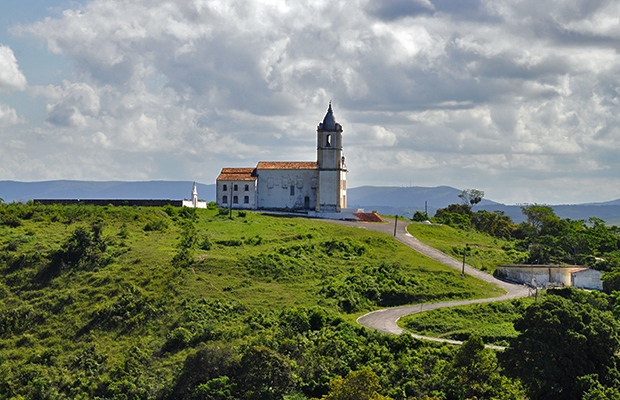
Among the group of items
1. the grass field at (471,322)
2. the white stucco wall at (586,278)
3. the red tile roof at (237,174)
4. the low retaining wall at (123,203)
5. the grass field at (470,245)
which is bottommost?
the grass field at (471,322)

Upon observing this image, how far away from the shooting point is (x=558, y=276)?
5509 centimetres

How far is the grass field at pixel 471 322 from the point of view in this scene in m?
38.3

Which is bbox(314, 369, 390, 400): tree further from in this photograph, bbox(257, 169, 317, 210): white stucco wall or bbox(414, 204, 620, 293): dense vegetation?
bbox(257, 169, 317, 210): white stucco wall

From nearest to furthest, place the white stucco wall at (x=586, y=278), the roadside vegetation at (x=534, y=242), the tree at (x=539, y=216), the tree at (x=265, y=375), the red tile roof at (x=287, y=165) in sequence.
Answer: the tree at (x=265, y=375) → the white stucco wall at (x=586, y=278) → the roadside vegetation at (x=534, y=242) → the red tile roof at (x=287, y=165) → the tree at (x=539, y=216)

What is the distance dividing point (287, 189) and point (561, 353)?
183 feet

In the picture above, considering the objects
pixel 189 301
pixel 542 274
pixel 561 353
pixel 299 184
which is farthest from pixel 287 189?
pixel 561 353

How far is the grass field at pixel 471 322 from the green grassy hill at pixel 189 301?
3.61 meters

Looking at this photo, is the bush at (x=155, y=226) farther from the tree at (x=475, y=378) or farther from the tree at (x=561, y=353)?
the tree at (x=561, y=353)

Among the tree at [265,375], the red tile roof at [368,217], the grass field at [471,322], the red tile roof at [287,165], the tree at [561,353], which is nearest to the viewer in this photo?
the tree at [561,353]

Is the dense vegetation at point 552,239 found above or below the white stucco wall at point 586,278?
above

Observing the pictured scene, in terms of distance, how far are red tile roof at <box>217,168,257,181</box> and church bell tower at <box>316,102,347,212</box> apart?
9014mm

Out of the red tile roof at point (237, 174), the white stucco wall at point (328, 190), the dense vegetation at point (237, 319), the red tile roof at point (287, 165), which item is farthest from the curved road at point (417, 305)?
the red tile roof at point (237, 174)

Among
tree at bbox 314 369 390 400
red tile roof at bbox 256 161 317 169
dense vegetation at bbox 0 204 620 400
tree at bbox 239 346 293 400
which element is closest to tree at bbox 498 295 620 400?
dense vegetation at bbox 0 204 620 400

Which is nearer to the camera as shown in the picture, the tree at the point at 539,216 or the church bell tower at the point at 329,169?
the church bell tower at the point at 329,169
